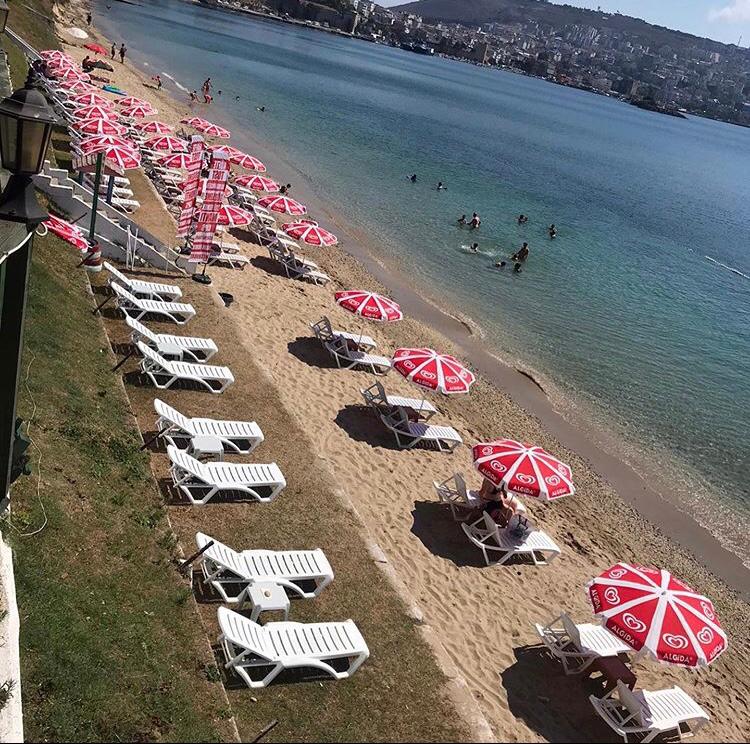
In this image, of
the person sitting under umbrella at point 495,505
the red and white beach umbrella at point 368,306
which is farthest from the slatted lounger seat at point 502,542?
the red and white beach umbrella at point 368,306

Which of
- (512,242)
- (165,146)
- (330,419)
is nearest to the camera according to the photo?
(330,419)

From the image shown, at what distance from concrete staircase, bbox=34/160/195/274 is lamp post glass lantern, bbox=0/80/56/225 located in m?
11.9

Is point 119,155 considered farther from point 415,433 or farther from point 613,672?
point 613,672

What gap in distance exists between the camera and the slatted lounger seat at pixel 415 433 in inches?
540

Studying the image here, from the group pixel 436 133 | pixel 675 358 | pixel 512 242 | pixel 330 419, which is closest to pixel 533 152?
pixel 436 133

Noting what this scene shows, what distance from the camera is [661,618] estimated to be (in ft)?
25.7

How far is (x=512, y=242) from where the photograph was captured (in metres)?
37.2

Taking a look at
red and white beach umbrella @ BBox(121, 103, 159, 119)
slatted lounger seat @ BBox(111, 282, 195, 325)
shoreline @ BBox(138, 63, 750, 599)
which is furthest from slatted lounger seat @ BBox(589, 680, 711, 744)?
red and white beach umbrella @ BBox(121, 103, 159, 119)

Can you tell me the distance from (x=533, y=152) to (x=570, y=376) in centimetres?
6658

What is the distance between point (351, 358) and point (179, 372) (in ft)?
17.5

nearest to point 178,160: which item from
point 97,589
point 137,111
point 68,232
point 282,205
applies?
point 282,205

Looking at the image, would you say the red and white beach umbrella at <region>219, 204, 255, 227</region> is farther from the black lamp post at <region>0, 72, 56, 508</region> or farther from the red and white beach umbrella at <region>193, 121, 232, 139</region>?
the black lamp post at <region>0, 72, 56, 508</region>

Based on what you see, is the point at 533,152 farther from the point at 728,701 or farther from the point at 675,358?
the point at 728,701

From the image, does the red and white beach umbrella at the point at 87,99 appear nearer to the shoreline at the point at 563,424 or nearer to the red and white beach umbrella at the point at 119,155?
the red and white beach umbrella at the point at 119,155
